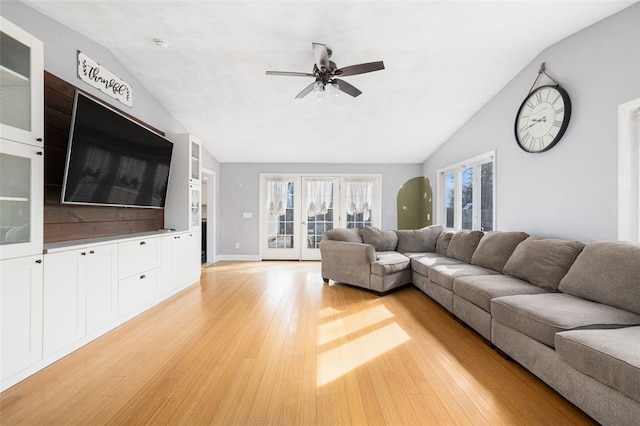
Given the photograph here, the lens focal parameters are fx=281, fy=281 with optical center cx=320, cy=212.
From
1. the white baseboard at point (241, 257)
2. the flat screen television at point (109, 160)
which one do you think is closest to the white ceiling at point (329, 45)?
the flat screen television at point (109, 160)

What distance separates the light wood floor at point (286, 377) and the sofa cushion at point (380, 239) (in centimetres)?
179

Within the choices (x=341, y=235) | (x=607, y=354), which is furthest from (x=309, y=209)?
(x=607, y=354)

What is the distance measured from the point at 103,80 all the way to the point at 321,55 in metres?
2.48

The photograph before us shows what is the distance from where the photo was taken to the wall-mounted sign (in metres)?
2.87

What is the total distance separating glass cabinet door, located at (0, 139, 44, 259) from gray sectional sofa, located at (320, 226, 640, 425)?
345 centimetres

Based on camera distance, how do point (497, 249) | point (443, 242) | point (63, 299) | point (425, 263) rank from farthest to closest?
1. point (443, 242)
2. point (425, 263)
3. point (497, 249)
4. point (63, 299)

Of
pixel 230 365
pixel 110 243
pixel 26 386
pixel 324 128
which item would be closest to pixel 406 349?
pixel 230 365

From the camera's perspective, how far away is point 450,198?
18.2 ft

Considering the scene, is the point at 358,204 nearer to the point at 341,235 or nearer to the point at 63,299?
the point at 341,235

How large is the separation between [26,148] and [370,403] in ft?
9.32

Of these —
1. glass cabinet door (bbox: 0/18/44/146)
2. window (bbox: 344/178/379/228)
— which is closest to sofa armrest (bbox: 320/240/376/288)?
window (bbox: 344/178/379/228)

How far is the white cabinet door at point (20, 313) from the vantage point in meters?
1.78

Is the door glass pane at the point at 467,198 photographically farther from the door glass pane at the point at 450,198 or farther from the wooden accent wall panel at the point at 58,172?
the wooden accent wall panel at the point at 58,172

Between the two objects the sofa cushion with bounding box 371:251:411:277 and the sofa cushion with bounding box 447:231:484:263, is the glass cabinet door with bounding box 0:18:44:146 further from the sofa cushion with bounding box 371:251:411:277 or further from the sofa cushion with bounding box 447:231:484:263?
the sofa cushion with bounding box 447:231:484:263
